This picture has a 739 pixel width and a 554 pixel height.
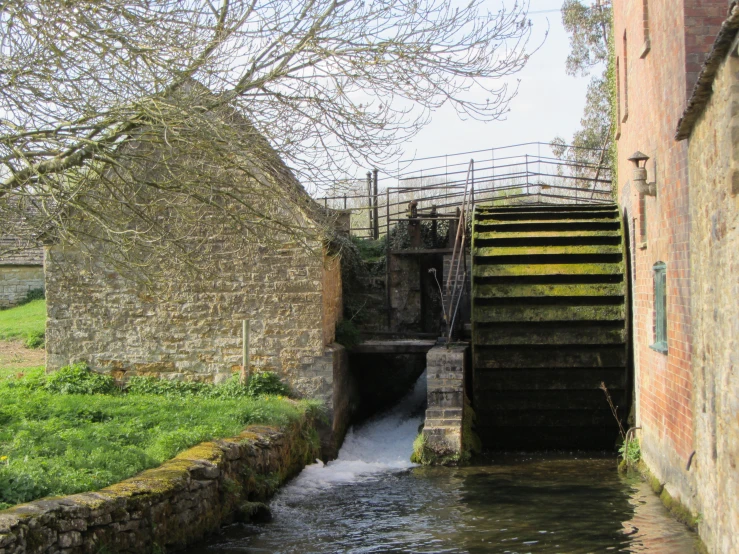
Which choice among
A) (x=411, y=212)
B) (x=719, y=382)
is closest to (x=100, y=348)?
(x=411, y=212)

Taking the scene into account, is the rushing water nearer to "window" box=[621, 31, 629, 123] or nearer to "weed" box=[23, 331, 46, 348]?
"window" box=[621, 31, 629, 123]

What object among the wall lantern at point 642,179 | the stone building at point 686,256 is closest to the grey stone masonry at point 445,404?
the stone building at point 686,256

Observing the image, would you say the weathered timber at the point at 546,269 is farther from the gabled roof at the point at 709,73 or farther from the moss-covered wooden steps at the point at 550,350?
the gabled roof at the point at 709,73

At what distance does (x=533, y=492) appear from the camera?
823 cm

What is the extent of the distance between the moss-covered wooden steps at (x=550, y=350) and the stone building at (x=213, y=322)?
202cm

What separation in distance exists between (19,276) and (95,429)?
44.2 feet

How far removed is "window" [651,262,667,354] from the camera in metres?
7.80

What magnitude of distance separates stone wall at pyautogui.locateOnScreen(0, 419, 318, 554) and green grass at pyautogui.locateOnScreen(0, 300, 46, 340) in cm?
817

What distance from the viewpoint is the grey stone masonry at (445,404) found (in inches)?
385

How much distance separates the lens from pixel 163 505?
5973 millimetres

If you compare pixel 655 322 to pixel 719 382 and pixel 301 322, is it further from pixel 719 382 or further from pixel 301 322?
pixel 301 322

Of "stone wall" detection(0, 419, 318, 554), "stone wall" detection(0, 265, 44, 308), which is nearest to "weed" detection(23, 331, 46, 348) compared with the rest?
"stone wall" detection(0, 265, 44, 308)

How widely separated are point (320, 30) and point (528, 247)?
5739mm

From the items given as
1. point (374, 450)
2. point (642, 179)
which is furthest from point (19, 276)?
point (642, 179)
